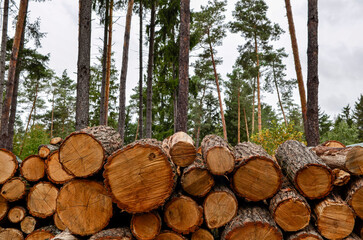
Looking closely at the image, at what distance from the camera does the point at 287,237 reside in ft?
8.21

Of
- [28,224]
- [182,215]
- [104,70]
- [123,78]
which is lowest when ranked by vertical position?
[28,224]

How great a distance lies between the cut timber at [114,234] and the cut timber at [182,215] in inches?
16.0

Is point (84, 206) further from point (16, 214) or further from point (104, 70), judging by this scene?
point (104, 70)

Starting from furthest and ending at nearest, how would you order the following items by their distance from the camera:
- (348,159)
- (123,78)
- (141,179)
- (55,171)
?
(123,78)
(55,171)
(348,159)
(141,179)

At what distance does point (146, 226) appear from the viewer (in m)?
2.21

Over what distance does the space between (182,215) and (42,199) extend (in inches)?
111

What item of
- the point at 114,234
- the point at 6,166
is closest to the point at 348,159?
the point at 114,234

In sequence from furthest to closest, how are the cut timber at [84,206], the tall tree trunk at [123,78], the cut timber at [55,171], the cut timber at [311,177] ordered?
the tall tree trunk at [123,78] < the cut timber at [55,171] < the cut timber at [311,177] < the cut timber at [84,206]

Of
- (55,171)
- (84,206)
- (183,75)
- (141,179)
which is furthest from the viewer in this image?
(183,75)

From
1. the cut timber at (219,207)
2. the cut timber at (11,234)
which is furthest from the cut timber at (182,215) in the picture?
the cut timber at (11,234)

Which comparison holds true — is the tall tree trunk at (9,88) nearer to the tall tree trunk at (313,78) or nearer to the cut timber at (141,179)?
the cut timber at (141,179)

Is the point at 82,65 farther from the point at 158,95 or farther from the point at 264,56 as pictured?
the point at 264,56

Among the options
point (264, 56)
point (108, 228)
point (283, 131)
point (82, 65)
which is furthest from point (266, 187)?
point (264, 56)

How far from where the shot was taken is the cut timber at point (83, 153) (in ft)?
7.66
